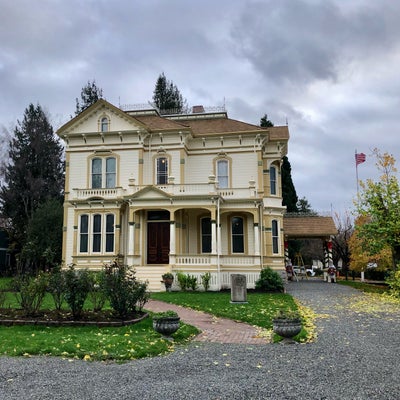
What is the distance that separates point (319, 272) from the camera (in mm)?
50562

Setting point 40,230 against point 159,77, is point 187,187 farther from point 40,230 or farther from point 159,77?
point 159,77

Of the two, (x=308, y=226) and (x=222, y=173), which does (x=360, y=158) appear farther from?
(x=222, y=173)

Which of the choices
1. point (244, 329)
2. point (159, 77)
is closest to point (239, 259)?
point (244, 329)

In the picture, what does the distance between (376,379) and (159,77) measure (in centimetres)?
5025

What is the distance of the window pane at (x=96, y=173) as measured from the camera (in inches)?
1061

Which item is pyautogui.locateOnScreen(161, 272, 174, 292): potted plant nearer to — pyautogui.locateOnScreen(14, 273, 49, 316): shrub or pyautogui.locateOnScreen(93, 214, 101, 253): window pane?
pyautogui.locateOnScreen(93, 214, 101, 253): window pane

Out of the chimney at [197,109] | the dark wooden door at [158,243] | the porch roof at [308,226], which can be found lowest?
the dark wooden door at [158,243]

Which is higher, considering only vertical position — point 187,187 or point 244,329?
point 187,187

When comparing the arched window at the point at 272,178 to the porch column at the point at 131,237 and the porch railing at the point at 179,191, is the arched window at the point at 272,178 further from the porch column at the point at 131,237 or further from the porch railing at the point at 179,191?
the porch column at the point at 131,237

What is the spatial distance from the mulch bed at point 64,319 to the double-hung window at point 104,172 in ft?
48.2

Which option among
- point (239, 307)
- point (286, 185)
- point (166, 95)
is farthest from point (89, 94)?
point (239, 307)

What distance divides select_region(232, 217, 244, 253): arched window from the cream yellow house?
0.20 feet

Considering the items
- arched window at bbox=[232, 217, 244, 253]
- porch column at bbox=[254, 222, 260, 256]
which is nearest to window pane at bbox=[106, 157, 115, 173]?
Answer: arched window at bbox=[232, 217, 244, 253]

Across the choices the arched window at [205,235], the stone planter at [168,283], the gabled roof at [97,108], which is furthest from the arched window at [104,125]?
the stone planter at [168,283]
